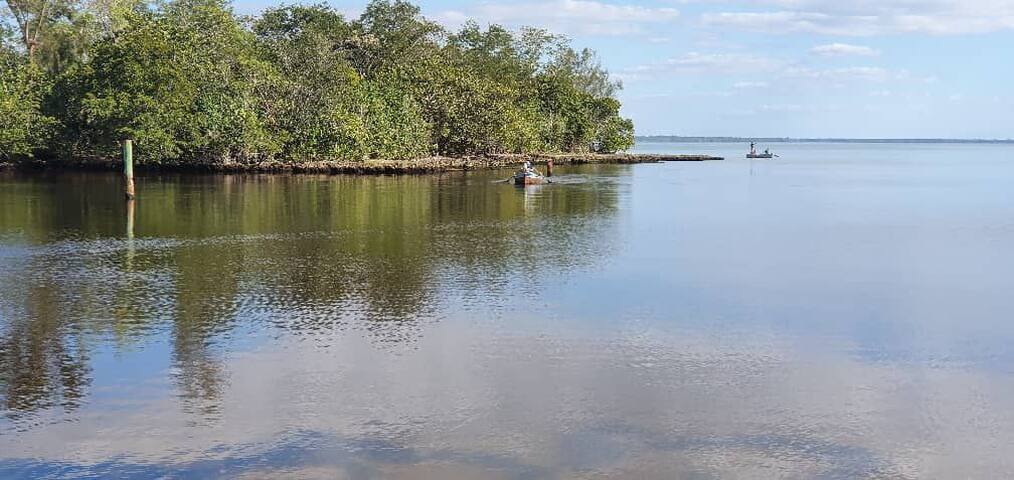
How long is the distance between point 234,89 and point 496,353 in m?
71.4

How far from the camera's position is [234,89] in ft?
274

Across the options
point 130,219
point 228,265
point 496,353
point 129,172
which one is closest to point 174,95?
point 129,172

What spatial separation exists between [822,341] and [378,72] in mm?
97451

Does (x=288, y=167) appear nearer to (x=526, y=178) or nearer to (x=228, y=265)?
(x=526, y=178)

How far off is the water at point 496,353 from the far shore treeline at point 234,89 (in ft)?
138

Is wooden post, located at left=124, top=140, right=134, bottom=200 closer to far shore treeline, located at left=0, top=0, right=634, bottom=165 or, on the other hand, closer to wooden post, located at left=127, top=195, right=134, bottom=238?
wooden post, located at left=127, top=195, right=134, bottom=238

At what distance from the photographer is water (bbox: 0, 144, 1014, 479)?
12.6 metres

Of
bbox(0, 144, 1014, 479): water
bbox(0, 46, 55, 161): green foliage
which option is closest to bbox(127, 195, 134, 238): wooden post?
bbox(0, 144, 1014, 479): water

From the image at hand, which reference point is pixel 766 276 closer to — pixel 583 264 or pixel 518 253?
pixel 583 264

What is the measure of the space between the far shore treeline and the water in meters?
41.9

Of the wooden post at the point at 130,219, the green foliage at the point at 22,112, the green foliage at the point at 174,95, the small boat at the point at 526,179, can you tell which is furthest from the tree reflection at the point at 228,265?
the green foliage at the point at 22,112

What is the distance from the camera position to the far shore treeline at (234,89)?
7925 cm

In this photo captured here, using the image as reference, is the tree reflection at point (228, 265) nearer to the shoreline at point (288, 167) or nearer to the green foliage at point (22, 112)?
the green foliage at point (22, 112)

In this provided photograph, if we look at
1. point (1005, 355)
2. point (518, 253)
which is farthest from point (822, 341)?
point (518, 253)
